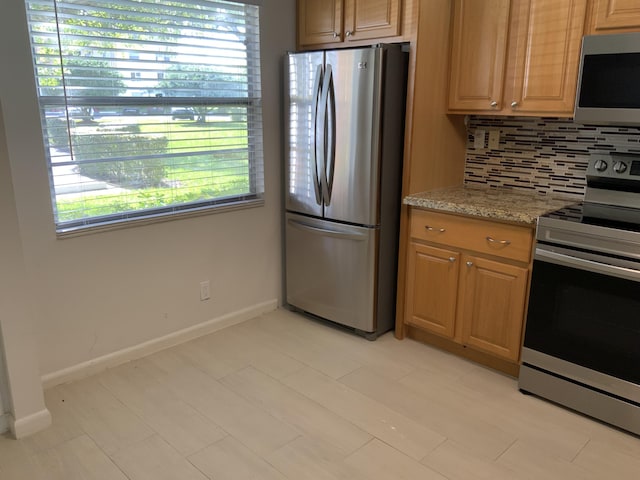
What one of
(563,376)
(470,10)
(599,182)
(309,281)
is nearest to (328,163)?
(309,281)

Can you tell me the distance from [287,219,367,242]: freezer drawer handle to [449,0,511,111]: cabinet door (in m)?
0.91

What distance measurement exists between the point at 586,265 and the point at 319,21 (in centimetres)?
205

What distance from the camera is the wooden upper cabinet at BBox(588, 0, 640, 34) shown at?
7.25ft

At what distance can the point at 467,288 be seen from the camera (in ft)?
9.17

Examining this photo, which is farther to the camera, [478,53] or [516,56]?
[478,53]

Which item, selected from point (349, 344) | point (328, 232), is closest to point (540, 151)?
point (328, 232)

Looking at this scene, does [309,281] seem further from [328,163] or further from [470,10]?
[470,10]

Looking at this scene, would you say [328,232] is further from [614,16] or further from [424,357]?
[614,16]

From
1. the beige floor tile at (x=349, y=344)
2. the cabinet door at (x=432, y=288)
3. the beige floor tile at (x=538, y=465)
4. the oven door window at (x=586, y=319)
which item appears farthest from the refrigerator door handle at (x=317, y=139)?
the beige floor tile at (x=538, y=465)

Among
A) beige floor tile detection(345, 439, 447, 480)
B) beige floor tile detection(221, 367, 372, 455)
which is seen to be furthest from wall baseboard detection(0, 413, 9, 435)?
beige floor tile detection(345, 439, 447, 480)

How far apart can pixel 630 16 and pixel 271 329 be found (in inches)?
98.1

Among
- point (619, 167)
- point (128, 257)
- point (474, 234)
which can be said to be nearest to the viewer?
point (619, 167)

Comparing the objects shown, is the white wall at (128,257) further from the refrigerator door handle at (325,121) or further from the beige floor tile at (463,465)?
the beige floor tile at (463,465)

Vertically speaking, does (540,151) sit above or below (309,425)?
above
